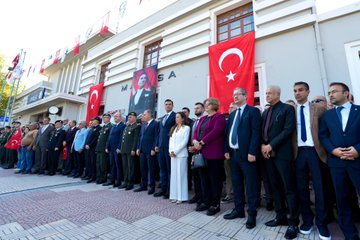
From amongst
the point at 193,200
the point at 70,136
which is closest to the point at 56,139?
the point at 70,136

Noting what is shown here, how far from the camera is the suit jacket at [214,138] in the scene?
318 cm

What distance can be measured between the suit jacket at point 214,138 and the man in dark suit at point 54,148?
5.95 meters

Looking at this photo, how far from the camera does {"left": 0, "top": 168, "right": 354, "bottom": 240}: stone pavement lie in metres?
2.33

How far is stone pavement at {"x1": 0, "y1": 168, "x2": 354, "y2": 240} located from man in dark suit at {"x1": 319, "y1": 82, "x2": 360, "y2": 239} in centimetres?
35

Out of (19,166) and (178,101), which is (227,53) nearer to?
(178,101)

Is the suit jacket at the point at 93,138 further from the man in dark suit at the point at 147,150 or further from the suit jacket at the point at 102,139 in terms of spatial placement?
the man in dark suit at the point at 147,150

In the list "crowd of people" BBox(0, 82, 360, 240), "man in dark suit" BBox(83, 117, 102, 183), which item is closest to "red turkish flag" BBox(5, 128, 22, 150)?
"man in dark suit" BBox(83, 117, 102, 183)

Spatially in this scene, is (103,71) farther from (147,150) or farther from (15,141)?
(147,150)

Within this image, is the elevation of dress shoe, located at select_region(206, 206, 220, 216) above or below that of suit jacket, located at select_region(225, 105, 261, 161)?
below

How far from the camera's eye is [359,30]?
4.96 m

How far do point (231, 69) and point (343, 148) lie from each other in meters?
4.81

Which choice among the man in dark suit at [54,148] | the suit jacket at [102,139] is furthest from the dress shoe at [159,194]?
the man in dark suit at [54,148]

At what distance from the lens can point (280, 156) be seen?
2496mm

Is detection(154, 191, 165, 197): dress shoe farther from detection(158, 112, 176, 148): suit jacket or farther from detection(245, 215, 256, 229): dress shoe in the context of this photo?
detection(245, 215, 256, 229): dress shoe
